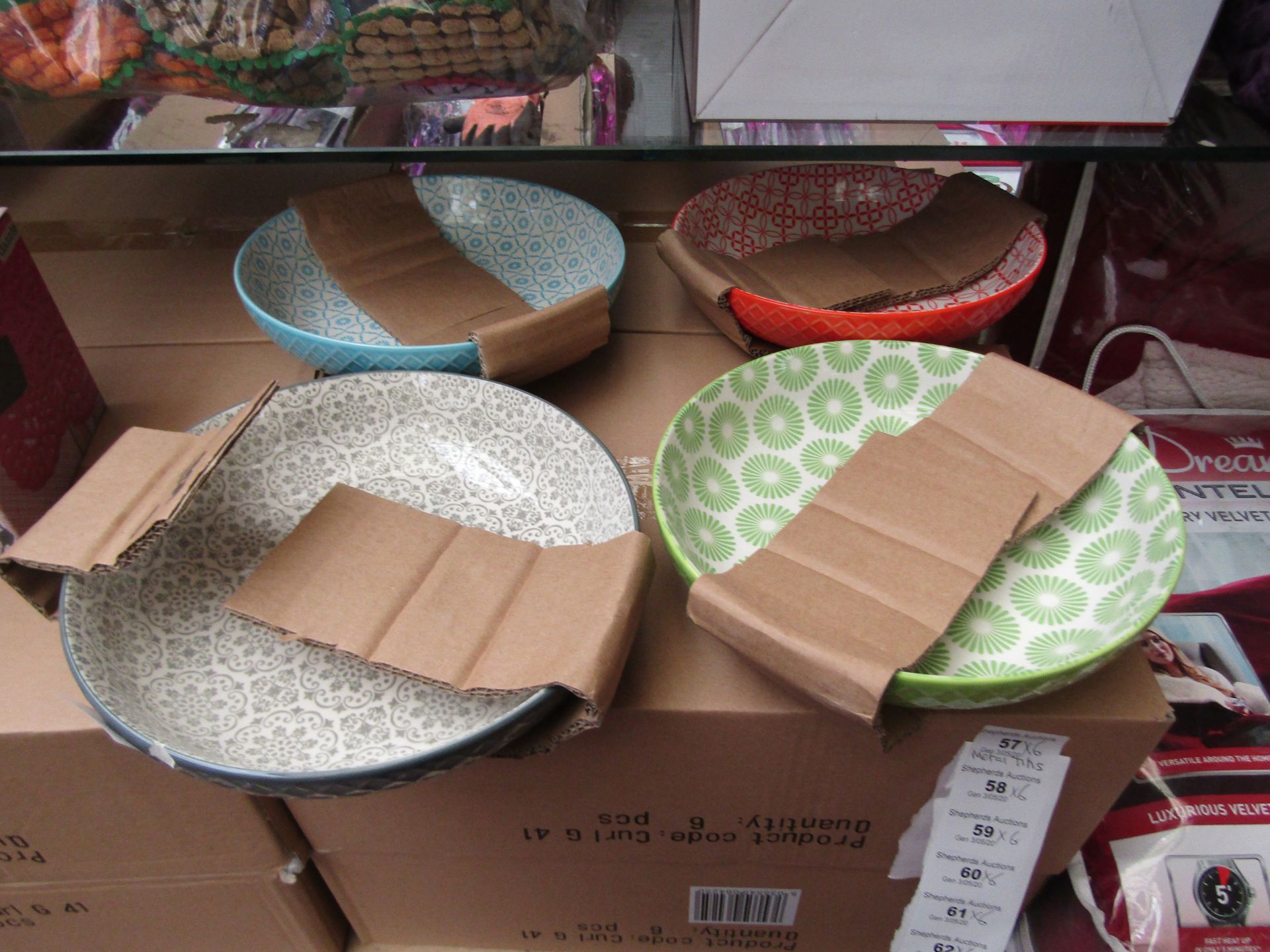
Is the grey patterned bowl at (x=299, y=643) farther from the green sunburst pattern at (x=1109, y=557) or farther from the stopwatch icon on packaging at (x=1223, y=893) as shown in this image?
the stopwatch icon on packaging at (x=1223, y=893)

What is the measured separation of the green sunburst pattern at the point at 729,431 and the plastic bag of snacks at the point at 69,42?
432mm

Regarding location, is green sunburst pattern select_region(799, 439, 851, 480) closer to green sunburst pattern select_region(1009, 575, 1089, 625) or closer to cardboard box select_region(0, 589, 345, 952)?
green sunburst pattern select_region(1009, 575, 1089, 625)

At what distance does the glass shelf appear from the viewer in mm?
567

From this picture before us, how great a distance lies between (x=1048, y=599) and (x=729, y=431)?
23 cm

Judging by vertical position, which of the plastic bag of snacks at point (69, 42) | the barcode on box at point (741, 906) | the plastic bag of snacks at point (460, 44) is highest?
the plastic bag of snacks at point (69, 42)

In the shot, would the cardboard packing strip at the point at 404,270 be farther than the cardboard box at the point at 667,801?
Yes

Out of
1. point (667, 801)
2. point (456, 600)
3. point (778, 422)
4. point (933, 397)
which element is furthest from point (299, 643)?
point (933, 397)

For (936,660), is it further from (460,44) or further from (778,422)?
(460,44)

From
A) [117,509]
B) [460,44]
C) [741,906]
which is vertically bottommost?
[741,906]

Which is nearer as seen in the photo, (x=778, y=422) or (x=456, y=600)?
(x=456, y=600)

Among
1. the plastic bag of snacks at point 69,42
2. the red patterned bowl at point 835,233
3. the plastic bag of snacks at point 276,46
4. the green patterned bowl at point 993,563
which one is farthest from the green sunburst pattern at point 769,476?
the plastic bag of snacks at point 69,42

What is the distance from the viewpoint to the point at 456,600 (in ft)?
1.68

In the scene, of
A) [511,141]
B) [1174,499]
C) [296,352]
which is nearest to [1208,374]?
[1174,499]

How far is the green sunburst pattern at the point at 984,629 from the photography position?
1.67ft
